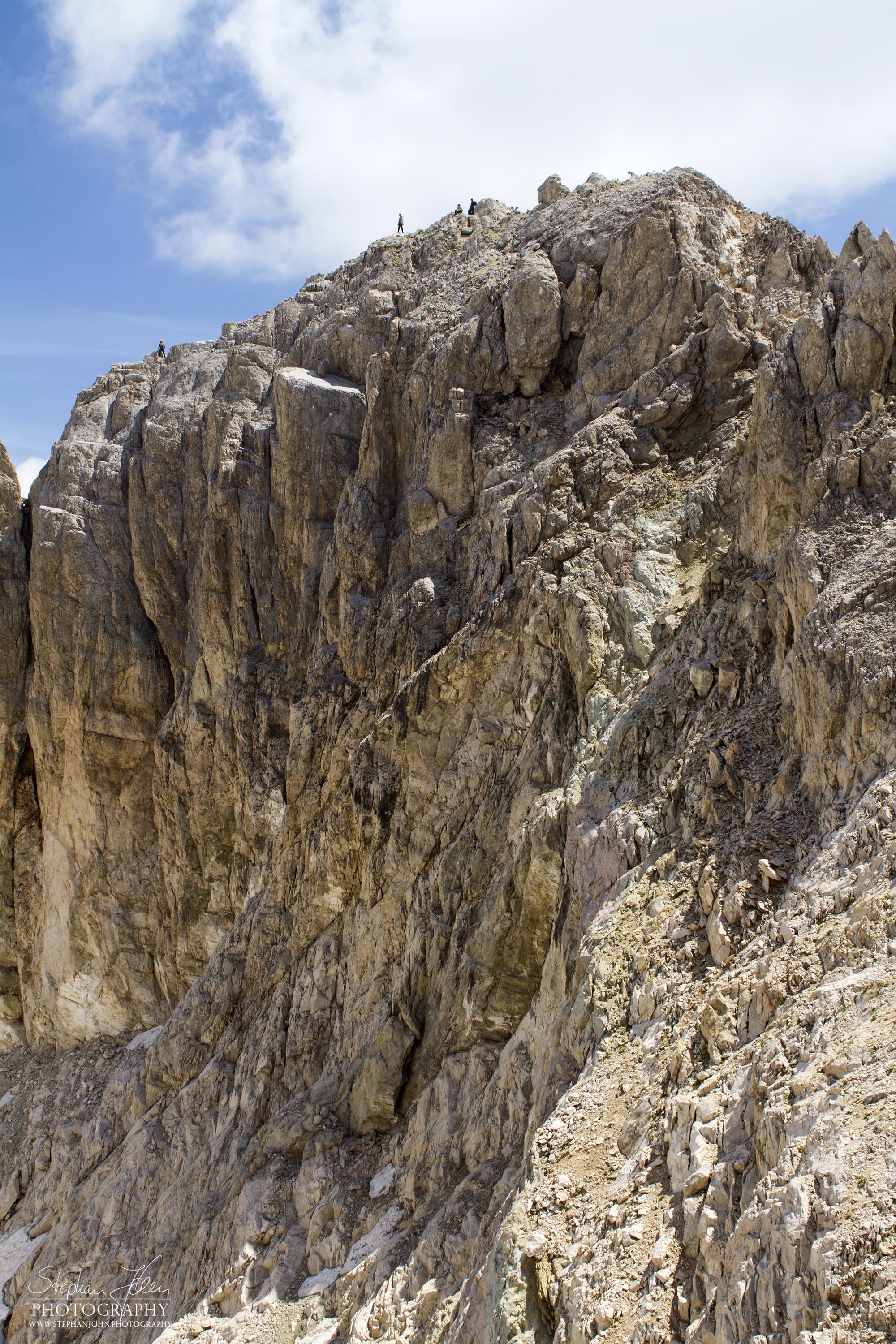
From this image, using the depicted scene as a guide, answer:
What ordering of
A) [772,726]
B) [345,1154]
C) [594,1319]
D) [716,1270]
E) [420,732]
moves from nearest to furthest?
1. [716,1270]
2. [594,1319]
3. [772,726]
4. [345,1154]
5. [420,732]

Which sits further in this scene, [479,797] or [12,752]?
[12,752]

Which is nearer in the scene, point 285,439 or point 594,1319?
point 594,1319

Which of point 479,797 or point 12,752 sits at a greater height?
point 12,752

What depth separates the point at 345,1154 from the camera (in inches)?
726

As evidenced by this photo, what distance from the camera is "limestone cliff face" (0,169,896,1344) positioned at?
954 centimetres

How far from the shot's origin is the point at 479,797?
19625 millimetres

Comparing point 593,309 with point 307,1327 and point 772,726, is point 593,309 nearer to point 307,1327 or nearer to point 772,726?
point 772,726

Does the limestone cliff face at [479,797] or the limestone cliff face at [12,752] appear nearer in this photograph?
the limestone cliff face at [479,797]

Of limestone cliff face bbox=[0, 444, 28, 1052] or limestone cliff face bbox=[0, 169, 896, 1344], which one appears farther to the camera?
limestone cliff face bbox=[0, 444, 28, 1052]

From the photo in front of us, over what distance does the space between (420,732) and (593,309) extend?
443 inches

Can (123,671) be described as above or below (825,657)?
above

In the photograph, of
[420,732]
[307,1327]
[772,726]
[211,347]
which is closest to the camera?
[772,726]

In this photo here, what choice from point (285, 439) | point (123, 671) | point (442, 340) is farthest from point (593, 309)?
point (123, 671)

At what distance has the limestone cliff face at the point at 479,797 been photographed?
9.54m
